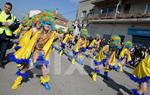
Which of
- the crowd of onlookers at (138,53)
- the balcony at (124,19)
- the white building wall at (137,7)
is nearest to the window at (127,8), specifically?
the white building wall at (137,7)

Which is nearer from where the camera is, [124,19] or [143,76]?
[143,76]

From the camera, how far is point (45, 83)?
21.0 feet

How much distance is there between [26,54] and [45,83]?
103 cm

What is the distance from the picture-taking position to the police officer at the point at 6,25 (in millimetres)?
7246

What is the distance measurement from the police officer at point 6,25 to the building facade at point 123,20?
16423 mm

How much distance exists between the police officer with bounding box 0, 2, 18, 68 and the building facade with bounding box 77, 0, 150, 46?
53.9ft

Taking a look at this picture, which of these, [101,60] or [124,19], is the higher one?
[124,19]

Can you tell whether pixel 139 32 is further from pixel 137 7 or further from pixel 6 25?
pixel 6 25

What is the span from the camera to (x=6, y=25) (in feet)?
24.2

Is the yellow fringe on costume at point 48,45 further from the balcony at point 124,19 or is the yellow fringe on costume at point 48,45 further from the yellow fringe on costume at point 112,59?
the balcony at point 124,19

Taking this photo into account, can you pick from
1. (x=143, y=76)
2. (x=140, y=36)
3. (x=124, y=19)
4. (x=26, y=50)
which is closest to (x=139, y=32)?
(x=140, y=36)

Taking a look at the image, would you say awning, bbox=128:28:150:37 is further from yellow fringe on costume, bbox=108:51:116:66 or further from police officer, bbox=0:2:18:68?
police officer, bbox=0:2:18:68

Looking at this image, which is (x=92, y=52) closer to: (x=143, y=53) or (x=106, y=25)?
(x=143, y=53)

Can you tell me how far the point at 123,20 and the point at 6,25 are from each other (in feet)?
67.1
